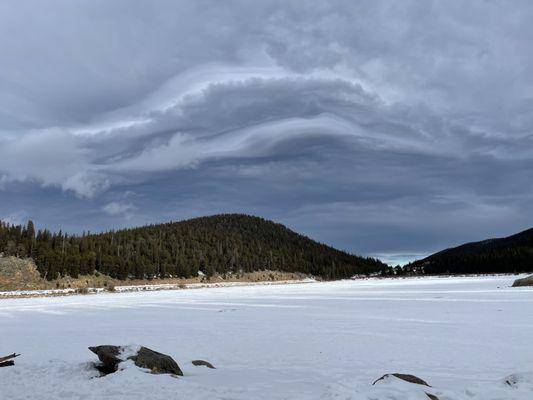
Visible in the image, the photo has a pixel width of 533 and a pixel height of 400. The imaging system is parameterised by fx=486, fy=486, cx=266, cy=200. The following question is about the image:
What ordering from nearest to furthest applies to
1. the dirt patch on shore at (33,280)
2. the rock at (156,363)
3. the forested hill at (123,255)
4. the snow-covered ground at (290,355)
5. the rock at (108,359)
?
the snow-covered ground at (290,355)
the rock at (156,363)
the rock at (108,359)
the dirt patch on shore at (33,280)
the forested hill at (123,255)

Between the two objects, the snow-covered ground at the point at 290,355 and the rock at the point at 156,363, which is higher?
the rock at the point at 156,363

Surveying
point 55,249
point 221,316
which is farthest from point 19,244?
point 221,316

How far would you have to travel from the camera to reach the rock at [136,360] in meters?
12.3

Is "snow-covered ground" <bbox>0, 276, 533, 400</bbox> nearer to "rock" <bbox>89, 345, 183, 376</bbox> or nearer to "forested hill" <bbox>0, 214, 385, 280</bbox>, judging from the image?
"rock" <bbox>89, 345, 183, 376</bbox>

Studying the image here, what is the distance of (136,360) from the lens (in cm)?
1257

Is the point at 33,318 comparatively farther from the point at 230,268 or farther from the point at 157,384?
the point at 230,268

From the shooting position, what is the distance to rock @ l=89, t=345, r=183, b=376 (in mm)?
12320


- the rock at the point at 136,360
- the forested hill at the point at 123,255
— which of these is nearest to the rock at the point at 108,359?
the rock at the point at 136,360

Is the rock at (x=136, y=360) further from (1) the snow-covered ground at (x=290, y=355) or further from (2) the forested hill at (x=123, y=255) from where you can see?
(2) the forested hill at (x=123, y=255)

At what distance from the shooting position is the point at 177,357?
1543cm

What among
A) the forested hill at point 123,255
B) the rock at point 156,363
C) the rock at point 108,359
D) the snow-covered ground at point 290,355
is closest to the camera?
the snow-covered ground at point 290,355

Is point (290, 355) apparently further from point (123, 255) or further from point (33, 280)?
point (123, 255)

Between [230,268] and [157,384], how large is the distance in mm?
167156

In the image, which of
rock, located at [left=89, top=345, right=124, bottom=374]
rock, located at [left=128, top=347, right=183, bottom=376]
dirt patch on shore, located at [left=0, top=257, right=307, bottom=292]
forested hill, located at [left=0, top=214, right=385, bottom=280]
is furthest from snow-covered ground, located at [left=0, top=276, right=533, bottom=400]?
forested hill, located at [left=0, top=214, right=385, bottom=280]
